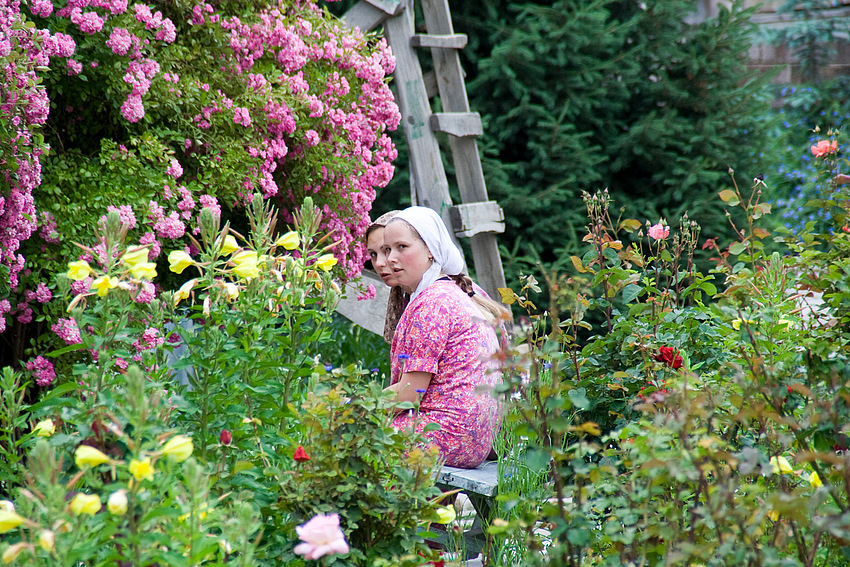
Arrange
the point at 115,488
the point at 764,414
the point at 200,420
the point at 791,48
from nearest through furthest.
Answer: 1. the point at 115,488
2. the point at 764,414
3. the point at 200,420
4. the point at 791,48

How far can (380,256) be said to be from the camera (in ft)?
9.27

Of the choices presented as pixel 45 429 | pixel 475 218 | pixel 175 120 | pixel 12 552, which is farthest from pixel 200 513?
pixel 475 218

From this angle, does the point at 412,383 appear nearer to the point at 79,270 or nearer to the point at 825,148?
the point at 79,270

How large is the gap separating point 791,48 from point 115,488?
10.4 metres

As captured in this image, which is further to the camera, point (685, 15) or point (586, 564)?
point (685, 15)

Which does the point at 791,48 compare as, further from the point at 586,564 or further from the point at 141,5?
the point at 586,564

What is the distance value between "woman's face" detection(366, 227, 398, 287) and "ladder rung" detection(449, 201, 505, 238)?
66.6 inches

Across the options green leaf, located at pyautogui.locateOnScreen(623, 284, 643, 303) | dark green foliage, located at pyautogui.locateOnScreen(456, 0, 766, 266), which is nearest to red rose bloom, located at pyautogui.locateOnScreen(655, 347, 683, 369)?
green leaf, located at pyautogui.locateOnScreen(623, 284, 643, 303)

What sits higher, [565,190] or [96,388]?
[96,388]

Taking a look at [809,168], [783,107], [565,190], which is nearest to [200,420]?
[565,190]

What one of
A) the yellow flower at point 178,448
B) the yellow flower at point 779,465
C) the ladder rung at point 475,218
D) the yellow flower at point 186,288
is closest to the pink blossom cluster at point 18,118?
the yellow flower at point 186,288

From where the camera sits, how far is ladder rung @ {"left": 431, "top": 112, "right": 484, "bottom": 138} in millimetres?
4430

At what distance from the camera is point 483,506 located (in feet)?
8.21

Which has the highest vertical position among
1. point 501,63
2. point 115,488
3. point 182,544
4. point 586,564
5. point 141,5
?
point 141,5
